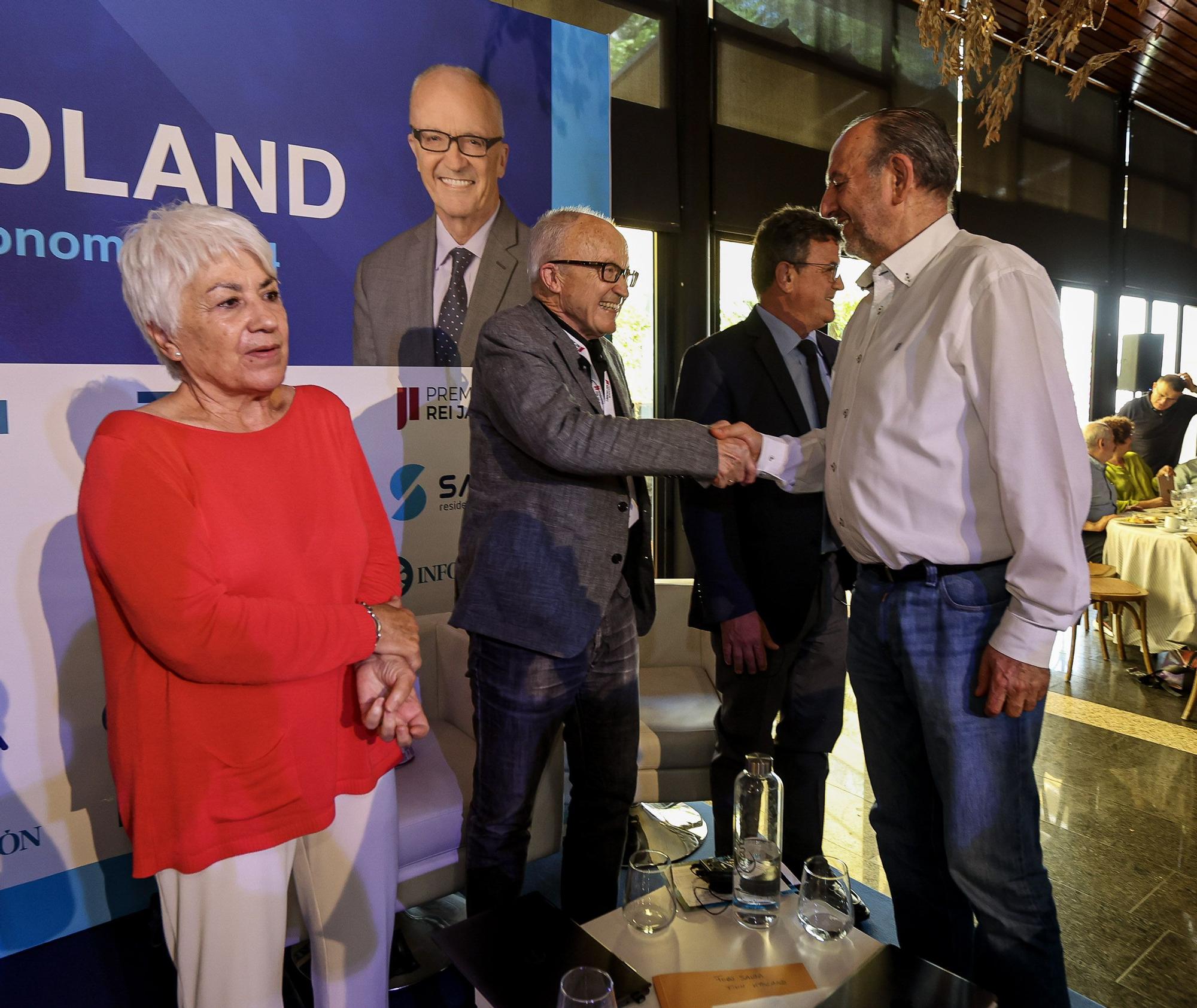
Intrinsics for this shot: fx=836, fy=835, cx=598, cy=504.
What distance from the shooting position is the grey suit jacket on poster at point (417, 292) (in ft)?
9.53

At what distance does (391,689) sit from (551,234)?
1057mm

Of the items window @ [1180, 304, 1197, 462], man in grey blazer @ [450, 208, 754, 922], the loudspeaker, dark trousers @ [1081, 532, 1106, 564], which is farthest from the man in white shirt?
window @ [1180, 304, 1197, 462]

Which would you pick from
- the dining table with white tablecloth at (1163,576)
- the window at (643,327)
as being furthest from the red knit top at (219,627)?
the dining table with white tablecloth at (1163,576)

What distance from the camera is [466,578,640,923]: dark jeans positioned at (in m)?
1.86

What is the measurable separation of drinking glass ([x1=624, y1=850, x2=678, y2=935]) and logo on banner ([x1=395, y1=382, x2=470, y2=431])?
182 centimetres

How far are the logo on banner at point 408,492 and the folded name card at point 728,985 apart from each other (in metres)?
2.01

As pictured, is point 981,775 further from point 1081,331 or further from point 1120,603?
point 1081,331

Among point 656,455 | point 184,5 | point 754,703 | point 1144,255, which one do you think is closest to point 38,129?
point 184,5

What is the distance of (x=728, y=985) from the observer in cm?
135

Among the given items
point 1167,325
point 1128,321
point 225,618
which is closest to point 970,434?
point 225,618

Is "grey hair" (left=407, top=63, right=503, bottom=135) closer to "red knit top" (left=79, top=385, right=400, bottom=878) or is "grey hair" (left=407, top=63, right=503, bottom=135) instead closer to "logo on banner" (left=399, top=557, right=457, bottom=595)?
"logo on banner" (left=399, top=557, right=457, bottom=595)

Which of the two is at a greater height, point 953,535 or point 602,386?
point 602,386

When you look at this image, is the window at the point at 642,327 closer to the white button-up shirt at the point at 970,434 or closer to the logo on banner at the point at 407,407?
the logo on banner at the point at 407,407

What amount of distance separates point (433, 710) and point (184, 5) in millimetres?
2247
